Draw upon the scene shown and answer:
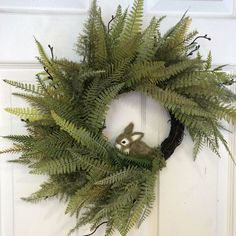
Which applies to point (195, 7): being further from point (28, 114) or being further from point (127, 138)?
point (28, 114)

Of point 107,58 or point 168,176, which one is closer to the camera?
point 107,58

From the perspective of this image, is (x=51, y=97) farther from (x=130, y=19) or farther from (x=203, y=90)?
(x=203, y=90)

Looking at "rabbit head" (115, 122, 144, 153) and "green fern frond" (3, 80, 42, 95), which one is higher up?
"green fern frond" (3, 80, 42, 95)

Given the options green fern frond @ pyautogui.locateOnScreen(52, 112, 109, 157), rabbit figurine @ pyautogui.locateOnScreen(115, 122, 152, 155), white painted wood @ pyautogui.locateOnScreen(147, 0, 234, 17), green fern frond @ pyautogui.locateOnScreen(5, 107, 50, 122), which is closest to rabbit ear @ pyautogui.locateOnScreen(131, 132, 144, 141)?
rabbit figurine @ pyautogui.locateOnScreen(115, 122, 152, 155)

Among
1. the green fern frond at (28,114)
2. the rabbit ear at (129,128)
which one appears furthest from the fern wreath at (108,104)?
the rabbit ear at (129,128)

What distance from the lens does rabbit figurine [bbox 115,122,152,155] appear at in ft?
3.87

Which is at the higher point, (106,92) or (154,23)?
(154,23)

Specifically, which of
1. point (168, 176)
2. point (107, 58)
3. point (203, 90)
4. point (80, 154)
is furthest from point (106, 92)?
point (168, 176)

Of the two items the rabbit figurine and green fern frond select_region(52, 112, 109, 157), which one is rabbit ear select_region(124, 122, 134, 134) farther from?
green fern frond select_region(52, 112, 109, 157)

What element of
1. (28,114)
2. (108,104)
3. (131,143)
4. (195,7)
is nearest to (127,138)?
(131,143)

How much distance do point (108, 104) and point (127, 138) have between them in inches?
6.4

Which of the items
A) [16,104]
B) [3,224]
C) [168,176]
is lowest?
[3,224]

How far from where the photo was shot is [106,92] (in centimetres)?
108

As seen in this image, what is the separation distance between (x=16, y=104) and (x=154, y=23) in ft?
1.84
